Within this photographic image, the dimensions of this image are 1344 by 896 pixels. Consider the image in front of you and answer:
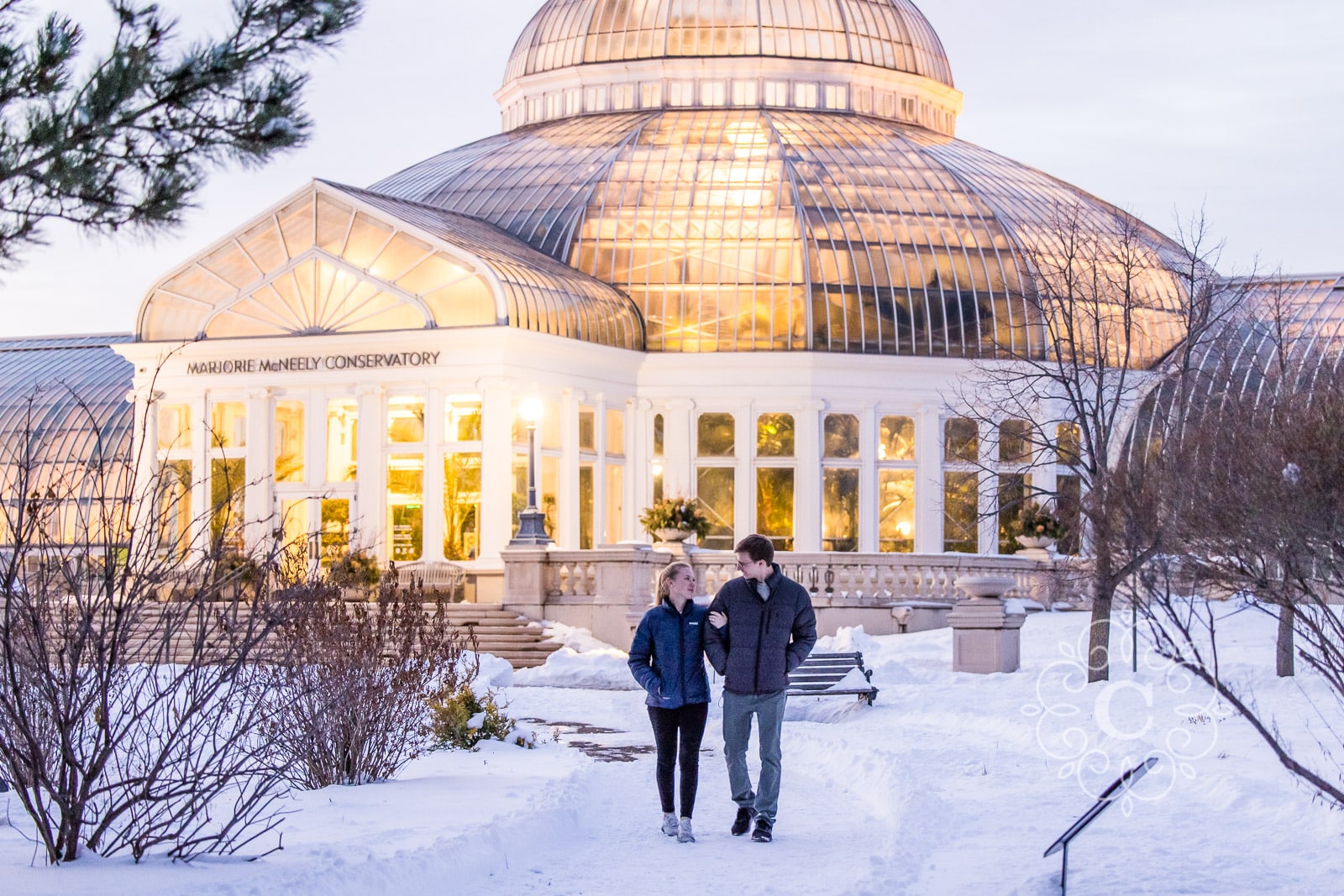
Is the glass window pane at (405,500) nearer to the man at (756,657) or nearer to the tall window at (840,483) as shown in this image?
the tall window at (840,483)

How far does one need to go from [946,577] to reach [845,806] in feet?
69.7

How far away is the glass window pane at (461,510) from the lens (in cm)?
3931

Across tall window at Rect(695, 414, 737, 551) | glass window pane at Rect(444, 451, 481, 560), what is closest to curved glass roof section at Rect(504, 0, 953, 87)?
tall window at Rect(695, 414, 737, 551)

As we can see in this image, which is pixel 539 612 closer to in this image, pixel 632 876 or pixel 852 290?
pixel 852 290

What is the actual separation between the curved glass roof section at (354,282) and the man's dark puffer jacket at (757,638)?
25261mm

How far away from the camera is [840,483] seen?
43.6 m

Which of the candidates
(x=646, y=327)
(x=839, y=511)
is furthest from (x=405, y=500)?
(x=839, y=511)

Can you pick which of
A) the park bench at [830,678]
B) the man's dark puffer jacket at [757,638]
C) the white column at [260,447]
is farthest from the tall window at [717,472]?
the man's dark puffer jacket at [757,638]

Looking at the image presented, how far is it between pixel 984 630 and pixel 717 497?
18096mm

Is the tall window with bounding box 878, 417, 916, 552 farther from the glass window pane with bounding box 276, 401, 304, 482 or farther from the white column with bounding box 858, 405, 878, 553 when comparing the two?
the glass window pane with bounding box 276, 401, 304, 482

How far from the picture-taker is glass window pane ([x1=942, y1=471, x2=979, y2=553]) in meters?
43.0

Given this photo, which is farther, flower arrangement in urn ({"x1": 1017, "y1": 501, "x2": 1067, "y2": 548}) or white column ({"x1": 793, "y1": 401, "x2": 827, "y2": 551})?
white column ({"x1": 793, "y1": 401, "x2": 827, "y2": 551})

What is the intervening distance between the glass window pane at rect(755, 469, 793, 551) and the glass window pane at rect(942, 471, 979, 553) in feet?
10.6

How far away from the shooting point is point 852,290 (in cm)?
4378
